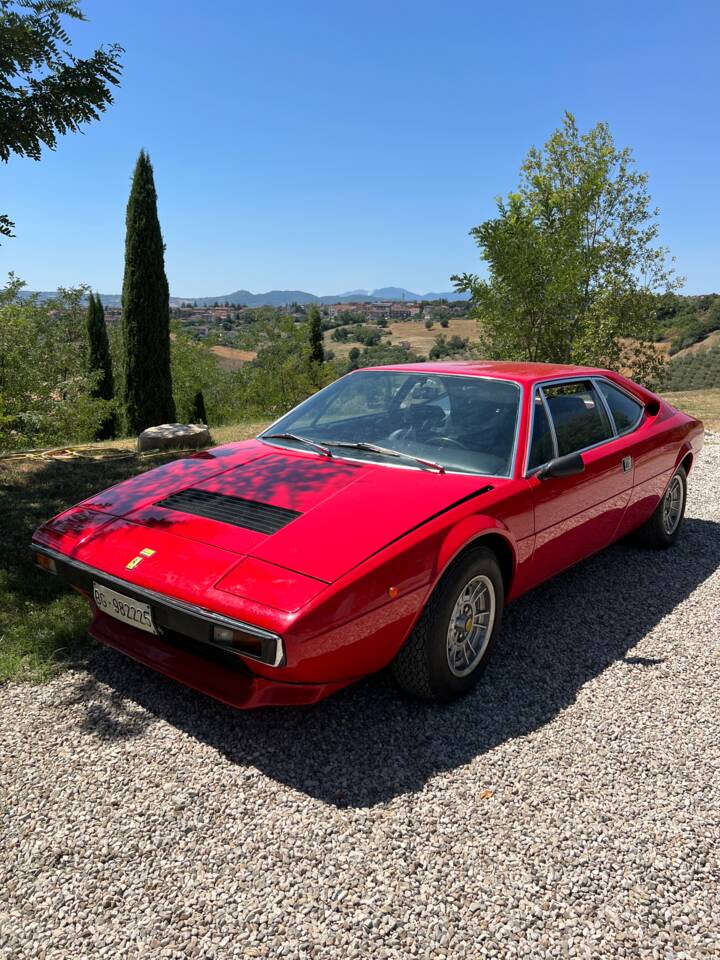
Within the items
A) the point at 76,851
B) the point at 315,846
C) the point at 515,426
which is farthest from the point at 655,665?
the point at 76,851

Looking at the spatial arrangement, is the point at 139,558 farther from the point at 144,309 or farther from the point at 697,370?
the point at 697,370

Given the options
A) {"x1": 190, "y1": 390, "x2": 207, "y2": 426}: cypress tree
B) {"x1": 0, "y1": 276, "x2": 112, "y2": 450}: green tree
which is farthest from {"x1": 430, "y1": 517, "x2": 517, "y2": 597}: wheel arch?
{"x1": 190, "y1": 390, "x2": 207, "y2": 426}: cypress tree

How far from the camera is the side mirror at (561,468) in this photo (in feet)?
10.9

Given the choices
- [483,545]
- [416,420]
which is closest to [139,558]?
[483,545]

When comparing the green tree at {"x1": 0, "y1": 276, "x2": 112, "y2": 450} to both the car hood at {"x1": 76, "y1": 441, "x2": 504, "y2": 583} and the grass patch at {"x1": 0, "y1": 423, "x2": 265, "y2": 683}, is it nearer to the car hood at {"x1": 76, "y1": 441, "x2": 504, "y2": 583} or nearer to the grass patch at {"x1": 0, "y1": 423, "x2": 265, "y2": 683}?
the grass patch at {"x1": 0, "y1": 423, "x2": 265, "y2": 683}

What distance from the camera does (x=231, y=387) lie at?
3584 centimetres

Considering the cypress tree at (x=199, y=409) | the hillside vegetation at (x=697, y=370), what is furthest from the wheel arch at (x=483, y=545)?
the hillside vegetation at (x=697, y=370)

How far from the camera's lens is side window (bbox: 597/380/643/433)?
4328 millimetres

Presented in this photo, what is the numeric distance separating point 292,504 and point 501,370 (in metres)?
1.76

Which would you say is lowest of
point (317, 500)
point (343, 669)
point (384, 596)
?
point (343, 669)

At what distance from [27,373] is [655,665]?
1060cm

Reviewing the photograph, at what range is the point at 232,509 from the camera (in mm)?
2980

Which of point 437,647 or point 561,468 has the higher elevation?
point 561,468

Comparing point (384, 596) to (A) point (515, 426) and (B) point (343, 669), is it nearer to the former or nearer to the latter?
(B) point (343, 669)
